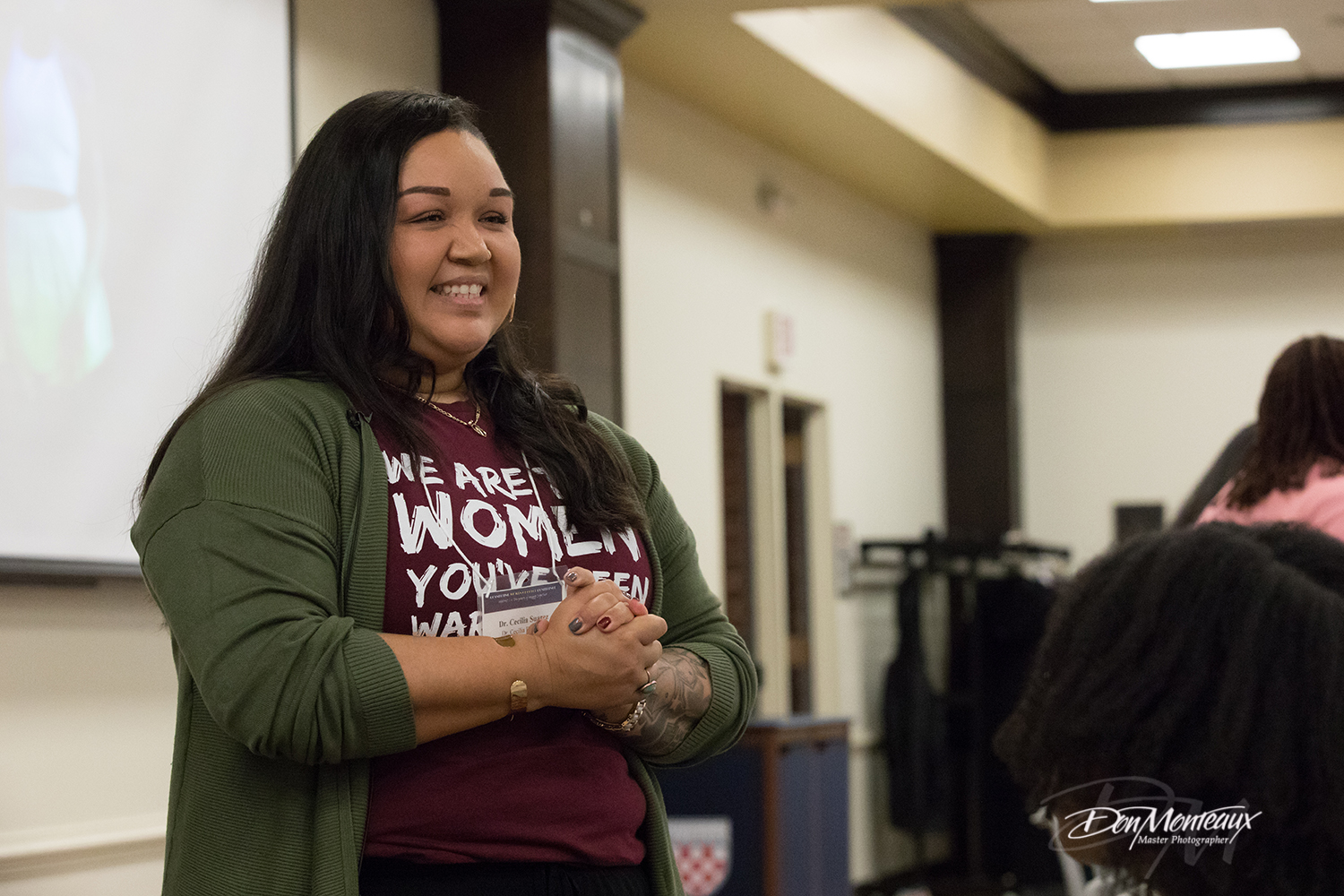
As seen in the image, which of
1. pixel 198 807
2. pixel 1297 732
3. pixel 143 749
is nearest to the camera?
pixel 1297 732

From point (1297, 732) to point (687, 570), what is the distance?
787mm

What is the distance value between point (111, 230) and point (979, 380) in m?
5.59

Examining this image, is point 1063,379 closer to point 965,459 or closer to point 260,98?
point 965,459

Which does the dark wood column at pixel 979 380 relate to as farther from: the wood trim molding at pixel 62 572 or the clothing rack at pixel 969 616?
the wood trim molding at pixel 62 572

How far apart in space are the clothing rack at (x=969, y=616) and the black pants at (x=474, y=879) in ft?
18.1

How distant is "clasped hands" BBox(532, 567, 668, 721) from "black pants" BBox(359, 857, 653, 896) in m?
0.14

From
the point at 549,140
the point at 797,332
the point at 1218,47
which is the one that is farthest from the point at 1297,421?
the point at 1218,47

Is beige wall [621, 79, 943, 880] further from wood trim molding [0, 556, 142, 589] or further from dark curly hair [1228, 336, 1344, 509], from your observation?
dark curly hair [1228, 336, 1344, 509]

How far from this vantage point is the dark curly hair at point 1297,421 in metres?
2.56

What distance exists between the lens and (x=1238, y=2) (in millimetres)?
6098

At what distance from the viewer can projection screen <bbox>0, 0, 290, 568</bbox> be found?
287 cm

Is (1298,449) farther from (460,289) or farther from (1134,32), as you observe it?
(1134,32)

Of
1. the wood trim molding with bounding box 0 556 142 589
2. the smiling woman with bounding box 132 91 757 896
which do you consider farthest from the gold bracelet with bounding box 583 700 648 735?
the wood trim molding with bounding box 0 556 142 589

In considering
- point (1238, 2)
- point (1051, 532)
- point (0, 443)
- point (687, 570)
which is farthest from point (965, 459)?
point (687, 570)
